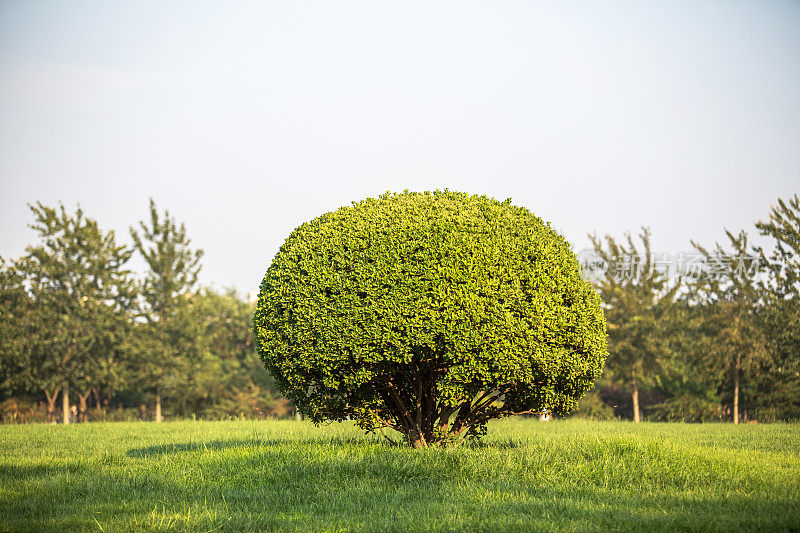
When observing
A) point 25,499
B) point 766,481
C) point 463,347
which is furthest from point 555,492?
point 25,499

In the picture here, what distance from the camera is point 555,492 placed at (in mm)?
9297

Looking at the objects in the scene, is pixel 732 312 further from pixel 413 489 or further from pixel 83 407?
pixel 83 407

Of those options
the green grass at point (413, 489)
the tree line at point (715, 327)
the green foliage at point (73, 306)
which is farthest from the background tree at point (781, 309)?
the green foliage at point (73, 306)

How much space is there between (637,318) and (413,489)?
82.5 feet

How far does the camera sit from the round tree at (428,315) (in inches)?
405

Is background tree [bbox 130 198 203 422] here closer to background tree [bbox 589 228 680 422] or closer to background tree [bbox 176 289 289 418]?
background tree [bbox 176 289 289 418]

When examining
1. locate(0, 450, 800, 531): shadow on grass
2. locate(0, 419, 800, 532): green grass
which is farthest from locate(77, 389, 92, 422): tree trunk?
locate(0, 450, 800, 531): shadow on grass

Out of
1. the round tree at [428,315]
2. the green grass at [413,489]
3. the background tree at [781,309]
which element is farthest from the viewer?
the background tree at [781,309]

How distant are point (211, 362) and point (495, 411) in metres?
29.4

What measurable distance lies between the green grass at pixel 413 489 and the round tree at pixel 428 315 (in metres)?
0.95

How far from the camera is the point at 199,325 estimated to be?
1403 inches

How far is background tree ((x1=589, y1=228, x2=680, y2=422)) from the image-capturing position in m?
32.2

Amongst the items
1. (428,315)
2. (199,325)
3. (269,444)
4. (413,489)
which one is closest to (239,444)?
(269,444)

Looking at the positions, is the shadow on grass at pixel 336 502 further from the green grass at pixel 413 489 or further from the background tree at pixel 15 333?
the background tree at pixel 15 333
